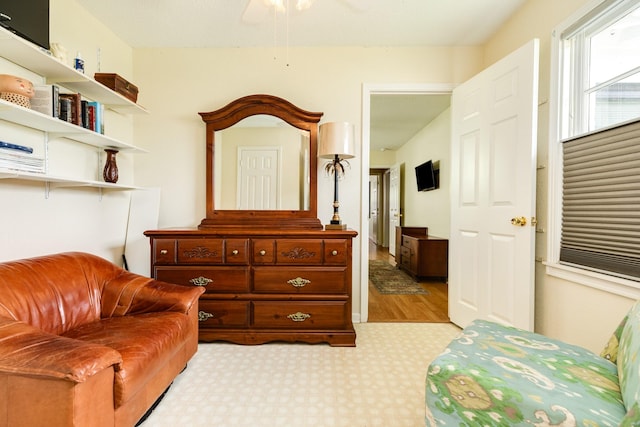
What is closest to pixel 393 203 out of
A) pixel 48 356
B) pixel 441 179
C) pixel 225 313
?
pixel 441 179

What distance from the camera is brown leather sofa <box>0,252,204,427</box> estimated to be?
3.06 ft

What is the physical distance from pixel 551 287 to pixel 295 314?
1.77 m

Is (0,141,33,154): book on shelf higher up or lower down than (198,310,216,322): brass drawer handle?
higher up

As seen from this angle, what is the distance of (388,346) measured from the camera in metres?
2.16

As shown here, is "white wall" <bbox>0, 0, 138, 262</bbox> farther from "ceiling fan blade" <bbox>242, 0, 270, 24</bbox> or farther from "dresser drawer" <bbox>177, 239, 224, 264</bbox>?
"ceiling fan blade" <bbox>242, 0, 270, 24</bbox>

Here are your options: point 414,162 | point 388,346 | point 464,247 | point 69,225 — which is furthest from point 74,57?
point 414,162

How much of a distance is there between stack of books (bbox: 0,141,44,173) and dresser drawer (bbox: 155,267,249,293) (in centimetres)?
96

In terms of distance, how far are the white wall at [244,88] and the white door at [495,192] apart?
0.56m

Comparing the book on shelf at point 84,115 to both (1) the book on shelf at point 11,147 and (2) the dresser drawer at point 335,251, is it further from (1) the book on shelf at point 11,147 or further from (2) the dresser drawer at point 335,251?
(2) the dresser drawer at point 335,251

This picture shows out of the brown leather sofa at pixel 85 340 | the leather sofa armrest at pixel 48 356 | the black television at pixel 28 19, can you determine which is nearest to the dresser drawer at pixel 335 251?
the brown leather sofa at pixel 85 340

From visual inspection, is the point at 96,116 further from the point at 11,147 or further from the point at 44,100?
the point at 11,147

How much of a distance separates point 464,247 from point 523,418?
1749 mm

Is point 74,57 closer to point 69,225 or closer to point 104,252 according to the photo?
point 69,225

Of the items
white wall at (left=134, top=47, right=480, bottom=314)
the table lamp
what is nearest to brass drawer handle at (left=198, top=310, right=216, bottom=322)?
white wall at (left=134, top=47, right=480, bottom=314)
